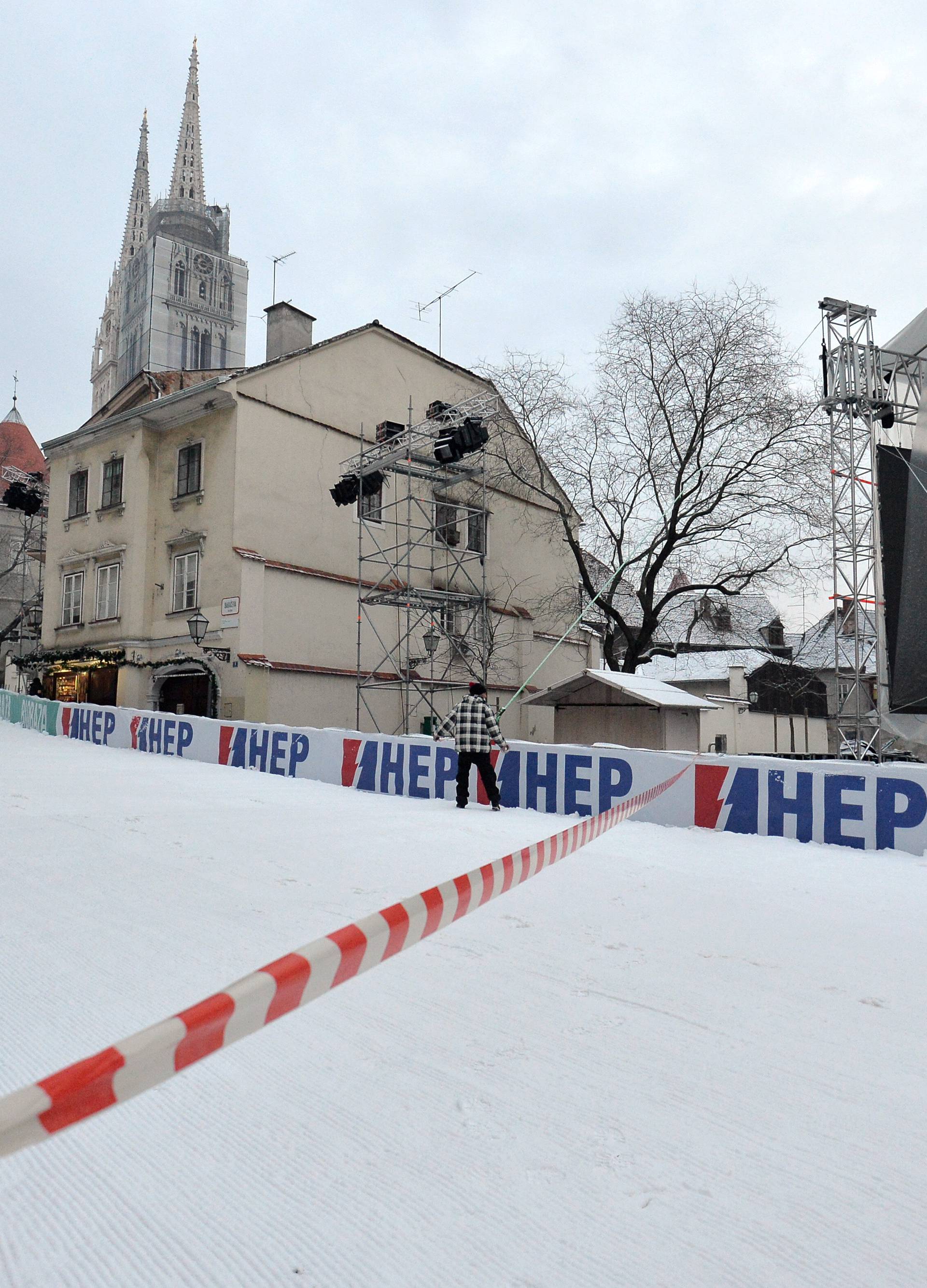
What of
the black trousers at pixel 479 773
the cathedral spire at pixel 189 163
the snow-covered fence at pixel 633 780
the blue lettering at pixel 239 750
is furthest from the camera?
the cathedral spire at pixel 189 163

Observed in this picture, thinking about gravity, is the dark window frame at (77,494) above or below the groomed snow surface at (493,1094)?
above

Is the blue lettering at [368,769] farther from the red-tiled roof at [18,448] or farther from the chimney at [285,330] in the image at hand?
the red-tiled roof at [18,448]

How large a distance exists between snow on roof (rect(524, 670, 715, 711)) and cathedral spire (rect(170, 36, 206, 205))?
131239mm

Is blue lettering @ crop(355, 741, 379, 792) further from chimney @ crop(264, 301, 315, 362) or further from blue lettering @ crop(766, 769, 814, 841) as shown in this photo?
chimney @ crop(264, 301, 315, 362)

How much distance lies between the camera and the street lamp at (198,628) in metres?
22.4

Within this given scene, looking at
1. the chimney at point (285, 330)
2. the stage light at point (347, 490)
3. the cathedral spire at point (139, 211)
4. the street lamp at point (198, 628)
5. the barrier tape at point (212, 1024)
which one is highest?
the cathedral spire at point (139, 211)

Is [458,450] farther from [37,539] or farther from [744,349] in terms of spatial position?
[37,539]

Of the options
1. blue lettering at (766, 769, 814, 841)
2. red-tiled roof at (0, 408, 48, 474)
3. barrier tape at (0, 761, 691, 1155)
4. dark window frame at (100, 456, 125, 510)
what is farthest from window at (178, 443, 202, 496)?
red-tiled roof at (0, 408, 48, 474)

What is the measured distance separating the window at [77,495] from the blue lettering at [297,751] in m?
17.3

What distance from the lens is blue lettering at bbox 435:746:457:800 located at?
12102 millimetres

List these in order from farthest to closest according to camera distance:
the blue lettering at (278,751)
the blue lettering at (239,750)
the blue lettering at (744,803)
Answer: the blue lettering at (239,750) → the blue lettering at (278,751) → the blue lettering at (744,803)

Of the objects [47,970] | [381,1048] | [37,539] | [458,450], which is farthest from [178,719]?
[37,539]

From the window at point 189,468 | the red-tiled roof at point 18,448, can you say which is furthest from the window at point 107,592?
the red-tiled roof at point 18,448

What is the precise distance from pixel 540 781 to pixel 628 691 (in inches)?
383
